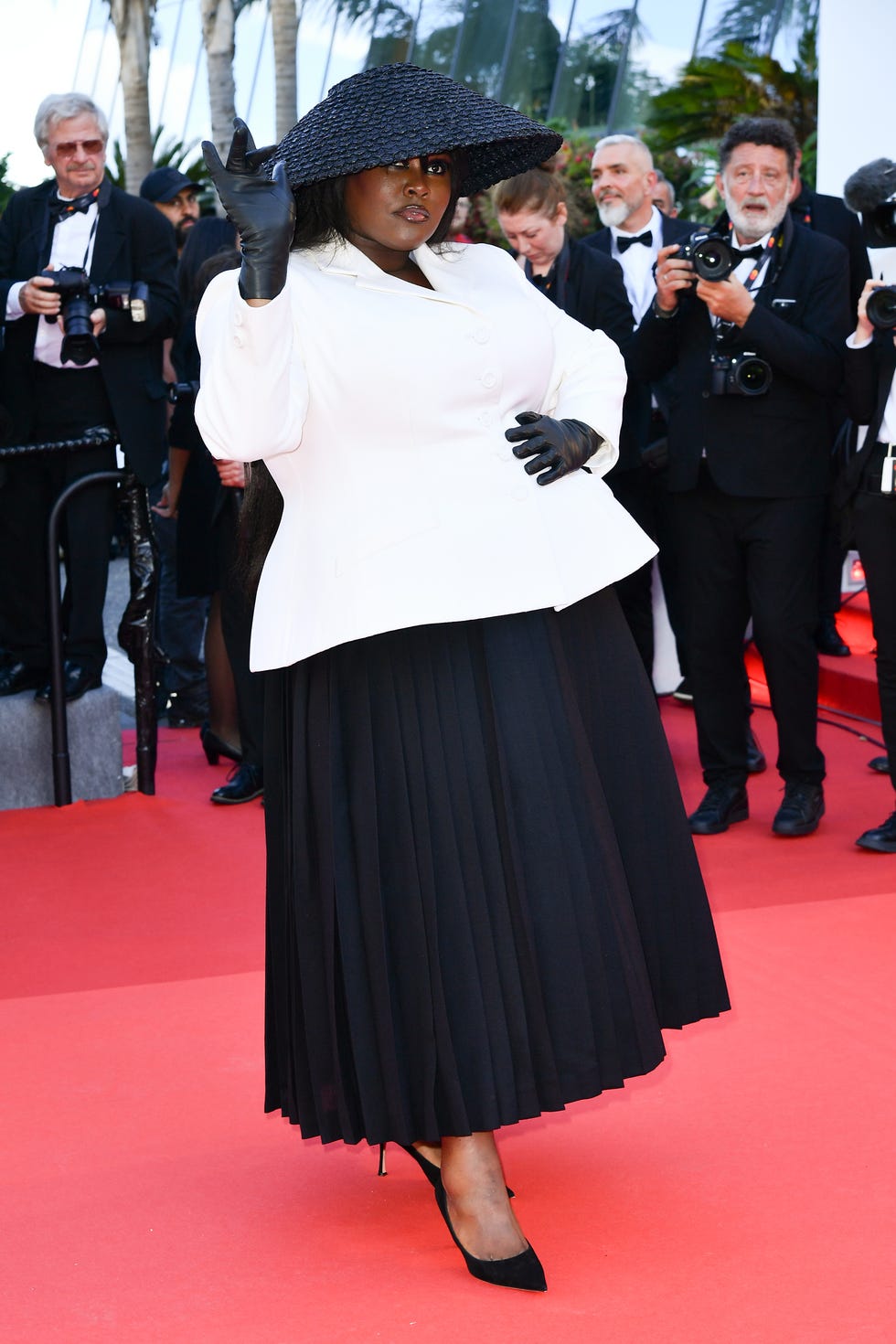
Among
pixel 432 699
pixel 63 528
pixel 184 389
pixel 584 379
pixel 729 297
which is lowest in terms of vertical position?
pixel 63 528

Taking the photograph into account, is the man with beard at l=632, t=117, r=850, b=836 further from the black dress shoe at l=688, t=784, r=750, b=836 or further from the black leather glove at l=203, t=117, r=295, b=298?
the black leather glove at l=203, t=117, r=295, b=298

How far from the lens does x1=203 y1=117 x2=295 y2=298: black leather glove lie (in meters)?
2.19

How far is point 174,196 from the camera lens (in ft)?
26.3

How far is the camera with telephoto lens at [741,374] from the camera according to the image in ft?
15.8

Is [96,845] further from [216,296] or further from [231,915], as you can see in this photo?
[216,296]

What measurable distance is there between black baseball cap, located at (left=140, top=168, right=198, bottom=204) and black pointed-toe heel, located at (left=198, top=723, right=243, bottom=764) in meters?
3.06

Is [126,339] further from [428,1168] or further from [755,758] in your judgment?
[428,1168]

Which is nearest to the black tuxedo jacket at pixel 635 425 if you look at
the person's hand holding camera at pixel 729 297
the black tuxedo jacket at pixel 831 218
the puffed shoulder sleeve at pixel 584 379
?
the black tuxedo jacket at pixel 831 218

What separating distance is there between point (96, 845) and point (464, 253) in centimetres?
300

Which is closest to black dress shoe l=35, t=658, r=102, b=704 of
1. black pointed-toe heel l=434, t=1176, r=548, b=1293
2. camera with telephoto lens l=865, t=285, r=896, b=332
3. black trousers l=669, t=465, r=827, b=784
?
black trousers l=669, t=465, r=827, b=784

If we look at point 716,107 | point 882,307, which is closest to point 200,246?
point 882,307

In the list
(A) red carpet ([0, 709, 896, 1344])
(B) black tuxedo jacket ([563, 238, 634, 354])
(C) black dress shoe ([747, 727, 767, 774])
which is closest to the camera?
(A) red carpet ([0, 709, 896, 1344])

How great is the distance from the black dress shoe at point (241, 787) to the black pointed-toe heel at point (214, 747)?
1.15 ft

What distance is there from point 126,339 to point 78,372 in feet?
0.83
